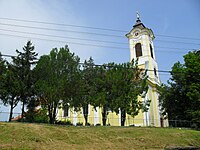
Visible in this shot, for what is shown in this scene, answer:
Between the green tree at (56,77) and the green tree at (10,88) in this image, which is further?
the green tree at (10,88)

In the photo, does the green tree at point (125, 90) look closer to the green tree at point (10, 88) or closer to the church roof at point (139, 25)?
the green tree at point (10, 88)

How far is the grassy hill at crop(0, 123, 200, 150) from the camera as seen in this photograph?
14109 mm

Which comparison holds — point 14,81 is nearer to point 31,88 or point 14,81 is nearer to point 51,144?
point 31,88

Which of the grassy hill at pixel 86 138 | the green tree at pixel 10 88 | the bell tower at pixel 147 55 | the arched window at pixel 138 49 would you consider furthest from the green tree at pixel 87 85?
the arched window at pixel 138 49

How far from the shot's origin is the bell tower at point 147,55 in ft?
122

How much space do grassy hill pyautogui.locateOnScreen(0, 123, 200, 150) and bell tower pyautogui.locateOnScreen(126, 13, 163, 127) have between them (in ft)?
55.4

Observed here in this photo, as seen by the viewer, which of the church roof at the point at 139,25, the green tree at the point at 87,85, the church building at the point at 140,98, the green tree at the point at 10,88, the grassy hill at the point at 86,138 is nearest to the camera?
the grassy hill at the point at 86,138

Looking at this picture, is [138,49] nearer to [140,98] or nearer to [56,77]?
[140,98]

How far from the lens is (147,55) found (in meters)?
40.7

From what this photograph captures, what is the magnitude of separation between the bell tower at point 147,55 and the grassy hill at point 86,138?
1689 centimetres

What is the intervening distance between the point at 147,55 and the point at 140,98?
8.69m

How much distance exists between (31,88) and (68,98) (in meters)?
5.65

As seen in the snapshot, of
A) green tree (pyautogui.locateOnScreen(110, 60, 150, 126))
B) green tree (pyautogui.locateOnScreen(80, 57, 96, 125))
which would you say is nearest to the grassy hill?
green tree (pyautogui.locateOnScreen(110, 60, 150, 126))

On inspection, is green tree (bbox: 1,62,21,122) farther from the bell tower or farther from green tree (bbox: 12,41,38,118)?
the bell tower
